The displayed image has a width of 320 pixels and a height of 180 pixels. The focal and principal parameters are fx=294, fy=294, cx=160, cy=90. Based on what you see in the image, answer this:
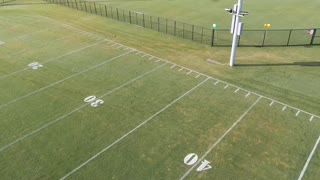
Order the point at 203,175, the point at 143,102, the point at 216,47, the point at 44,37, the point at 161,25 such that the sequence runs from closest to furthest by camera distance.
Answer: the point at 203,175 → the point at 143,102 → the point at 216,47 → the point at 44,37 → the point at 161,25

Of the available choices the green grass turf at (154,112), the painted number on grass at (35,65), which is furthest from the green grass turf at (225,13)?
the painted number on grass at (35,65)

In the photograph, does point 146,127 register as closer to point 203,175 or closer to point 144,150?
point 144,150

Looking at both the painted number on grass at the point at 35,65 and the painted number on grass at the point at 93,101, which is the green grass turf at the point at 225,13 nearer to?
the painted number on grass at the point at 35,65

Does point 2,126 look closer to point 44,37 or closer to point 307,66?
point 44,37

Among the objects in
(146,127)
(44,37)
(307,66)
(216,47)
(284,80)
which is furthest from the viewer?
(44,37)

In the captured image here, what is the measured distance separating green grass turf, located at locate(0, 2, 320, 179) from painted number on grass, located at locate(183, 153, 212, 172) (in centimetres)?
26

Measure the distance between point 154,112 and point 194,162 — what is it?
4821 millimetres

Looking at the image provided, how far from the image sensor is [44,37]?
100ft

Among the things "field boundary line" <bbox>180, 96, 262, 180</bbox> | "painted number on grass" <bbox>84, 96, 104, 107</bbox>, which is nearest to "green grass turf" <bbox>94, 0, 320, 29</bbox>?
"field boundary line" <bbox>180, 96, 262, 180</bbox>

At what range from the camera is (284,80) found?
70.0ft

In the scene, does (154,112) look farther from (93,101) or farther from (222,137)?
(222,137)

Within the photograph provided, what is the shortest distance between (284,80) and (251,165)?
971 cm

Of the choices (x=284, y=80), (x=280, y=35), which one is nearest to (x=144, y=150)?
(x=284, y=80)

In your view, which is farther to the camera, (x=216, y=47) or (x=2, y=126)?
(x=216, y=47)
